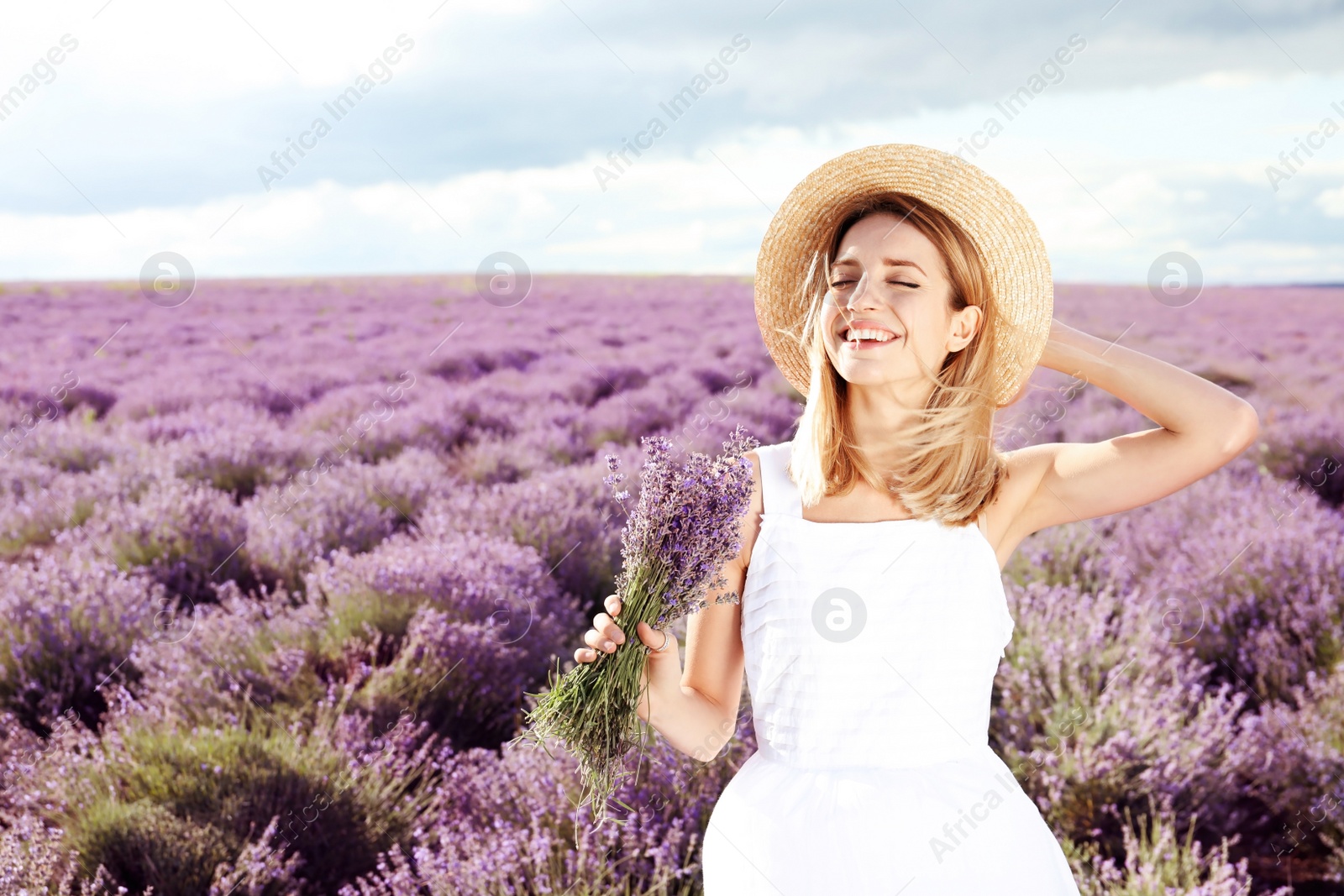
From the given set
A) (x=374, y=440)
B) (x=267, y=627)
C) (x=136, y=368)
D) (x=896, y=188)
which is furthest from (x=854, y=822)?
(x=136, y=368)

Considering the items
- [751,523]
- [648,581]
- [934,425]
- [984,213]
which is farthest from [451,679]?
[984,213]

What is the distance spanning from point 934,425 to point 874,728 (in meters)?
0.53

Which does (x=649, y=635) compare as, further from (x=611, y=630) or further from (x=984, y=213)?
(x=984, y=213)

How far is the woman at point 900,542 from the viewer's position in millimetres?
1366

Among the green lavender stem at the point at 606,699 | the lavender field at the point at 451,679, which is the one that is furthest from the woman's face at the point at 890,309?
the lavender field at the point at 451,679

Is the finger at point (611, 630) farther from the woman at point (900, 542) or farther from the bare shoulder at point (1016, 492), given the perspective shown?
the bare shoulder at point (1016, 492)

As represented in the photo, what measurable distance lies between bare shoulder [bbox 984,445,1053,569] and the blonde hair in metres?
0.02

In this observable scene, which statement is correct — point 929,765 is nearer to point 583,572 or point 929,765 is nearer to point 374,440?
point 583,572

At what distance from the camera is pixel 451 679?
3148mm

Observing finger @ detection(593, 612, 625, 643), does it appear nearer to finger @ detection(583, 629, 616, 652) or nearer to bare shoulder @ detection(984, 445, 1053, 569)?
finger @ detection(583, 629, 616, 652)

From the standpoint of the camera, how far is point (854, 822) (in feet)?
4.43

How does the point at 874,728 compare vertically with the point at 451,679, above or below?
above

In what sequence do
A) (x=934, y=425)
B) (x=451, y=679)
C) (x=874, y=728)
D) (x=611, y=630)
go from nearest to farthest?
(x=611, y=630) < (x=874, y=728) < (x=934, y=425) < (x=451, y=679)

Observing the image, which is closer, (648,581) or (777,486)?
(648,581)
